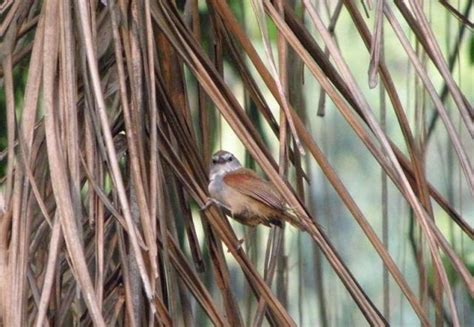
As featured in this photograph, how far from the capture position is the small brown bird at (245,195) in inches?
79.2

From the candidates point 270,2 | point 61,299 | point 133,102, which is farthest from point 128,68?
point 61,299

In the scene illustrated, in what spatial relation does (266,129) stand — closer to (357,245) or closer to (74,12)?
(357,245)

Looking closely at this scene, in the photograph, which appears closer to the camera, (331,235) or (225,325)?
(225,325)

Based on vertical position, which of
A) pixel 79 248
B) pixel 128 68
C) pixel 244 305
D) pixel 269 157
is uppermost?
pixel 128 68

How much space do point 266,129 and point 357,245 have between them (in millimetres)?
369

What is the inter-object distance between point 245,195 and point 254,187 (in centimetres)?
3

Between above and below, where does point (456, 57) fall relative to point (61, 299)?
above

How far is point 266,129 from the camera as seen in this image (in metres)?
2.58

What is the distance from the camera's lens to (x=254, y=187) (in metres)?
2.10

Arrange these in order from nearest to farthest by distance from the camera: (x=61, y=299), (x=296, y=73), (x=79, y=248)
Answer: (x=79, y=248) → (x=61, y=299) → (x=296, y=73)

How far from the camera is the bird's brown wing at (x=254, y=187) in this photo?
2021mm

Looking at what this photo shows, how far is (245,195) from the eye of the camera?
2.11 metres

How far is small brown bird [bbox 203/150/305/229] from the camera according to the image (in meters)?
2.01

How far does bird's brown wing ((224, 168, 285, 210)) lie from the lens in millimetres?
2021
